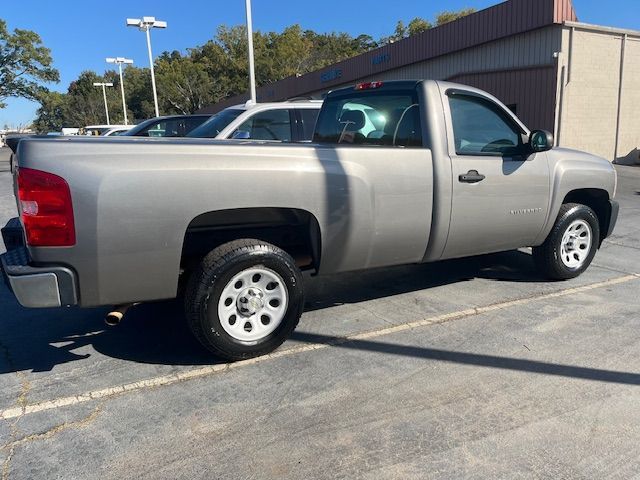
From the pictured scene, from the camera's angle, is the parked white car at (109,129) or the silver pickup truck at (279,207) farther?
the parked white car at (109,129)

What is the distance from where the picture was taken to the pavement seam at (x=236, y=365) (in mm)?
3182

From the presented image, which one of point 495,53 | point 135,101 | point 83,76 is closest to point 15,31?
point 135,101

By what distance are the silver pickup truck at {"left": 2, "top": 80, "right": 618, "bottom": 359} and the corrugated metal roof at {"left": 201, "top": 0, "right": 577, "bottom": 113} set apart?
1185cm

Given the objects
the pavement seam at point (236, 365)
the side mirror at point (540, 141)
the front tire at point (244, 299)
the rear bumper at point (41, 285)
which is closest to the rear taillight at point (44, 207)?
the rear bumper at point (41, 285)

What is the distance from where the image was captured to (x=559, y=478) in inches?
97.3

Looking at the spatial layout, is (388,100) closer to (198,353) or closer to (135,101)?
(198,353)

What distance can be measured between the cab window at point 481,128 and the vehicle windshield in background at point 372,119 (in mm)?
369

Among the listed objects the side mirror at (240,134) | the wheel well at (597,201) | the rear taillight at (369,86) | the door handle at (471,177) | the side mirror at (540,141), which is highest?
the rear taillight at (369,86)

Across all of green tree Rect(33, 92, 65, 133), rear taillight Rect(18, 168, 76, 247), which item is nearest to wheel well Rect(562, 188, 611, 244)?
rear taillight Rect(18, 168, 76, 247)

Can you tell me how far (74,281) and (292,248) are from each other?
1727 mm

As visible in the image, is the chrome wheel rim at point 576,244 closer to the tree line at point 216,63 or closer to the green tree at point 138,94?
the tree line at point 216,63

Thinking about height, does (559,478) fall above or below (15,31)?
below

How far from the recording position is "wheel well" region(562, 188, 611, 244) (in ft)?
18.4

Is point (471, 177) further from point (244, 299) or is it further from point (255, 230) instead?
point (244, 299)
